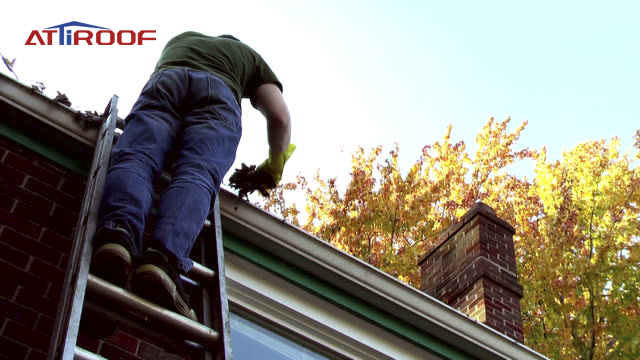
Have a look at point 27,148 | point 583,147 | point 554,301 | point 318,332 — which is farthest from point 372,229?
point 27,148

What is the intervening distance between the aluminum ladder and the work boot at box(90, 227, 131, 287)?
0.05 m

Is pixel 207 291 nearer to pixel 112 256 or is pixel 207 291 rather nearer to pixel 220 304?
pixel 220 304

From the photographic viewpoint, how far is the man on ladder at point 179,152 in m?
2.71

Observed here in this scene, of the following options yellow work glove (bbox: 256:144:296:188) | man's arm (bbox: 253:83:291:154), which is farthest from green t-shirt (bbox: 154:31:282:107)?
yellow work glove (bbox: 256:144:296:188)

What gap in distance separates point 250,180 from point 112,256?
177 centimetres

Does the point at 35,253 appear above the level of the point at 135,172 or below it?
below

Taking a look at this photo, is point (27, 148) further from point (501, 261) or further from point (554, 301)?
point (554, 301)

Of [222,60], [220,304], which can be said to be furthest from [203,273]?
[222,60]

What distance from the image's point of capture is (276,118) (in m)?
4.20

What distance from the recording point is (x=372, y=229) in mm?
14492

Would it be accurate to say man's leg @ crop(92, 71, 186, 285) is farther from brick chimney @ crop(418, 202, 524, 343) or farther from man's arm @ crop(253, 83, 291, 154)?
brick chimney @ crop(418, 202, 524, 343)

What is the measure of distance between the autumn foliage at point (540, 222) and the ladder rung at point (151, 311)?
944 centimetres

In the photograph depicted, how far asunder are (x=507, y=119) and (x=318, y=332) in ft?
49.3

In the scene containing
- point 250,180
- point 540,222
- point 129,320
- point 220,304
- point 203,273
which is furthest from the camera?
point 540,222
